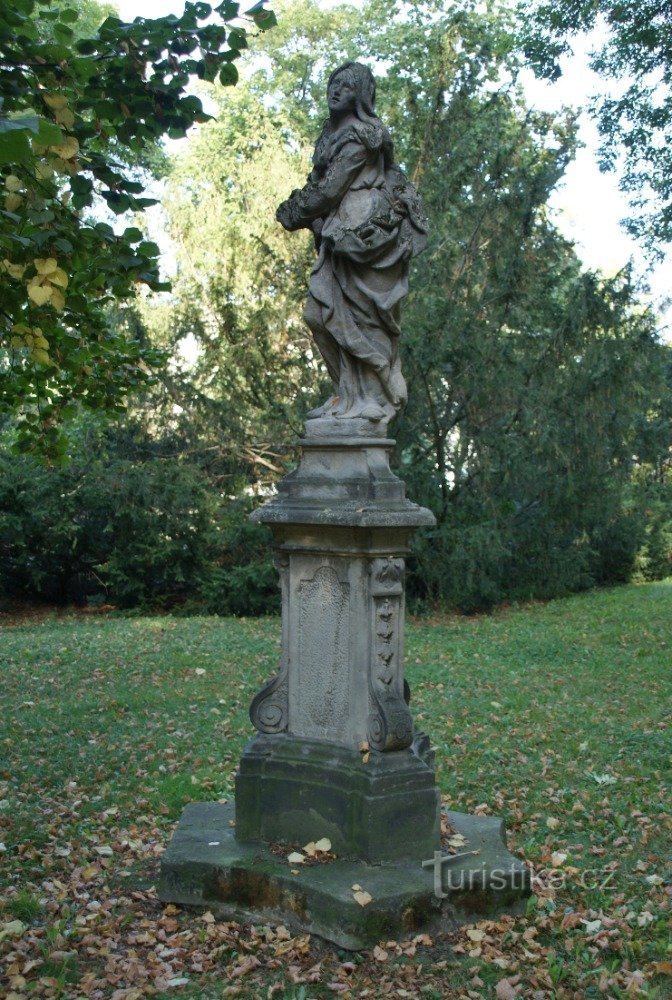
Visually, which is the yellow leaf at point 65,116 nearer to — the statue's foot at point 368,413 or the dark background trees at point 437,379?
the statue's foot at point 368,413

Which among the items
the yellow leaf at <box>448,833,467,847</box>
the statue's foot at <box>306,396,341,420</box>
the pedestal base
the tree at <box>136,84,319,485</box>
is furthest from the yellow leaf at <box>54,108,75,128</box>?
the tree at <box>136,84,319,485</box>

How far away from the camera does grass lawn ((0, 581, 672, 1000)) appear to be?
4.09 meters

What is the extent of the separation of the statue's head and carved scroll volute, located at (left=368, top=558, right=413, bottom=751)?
2.38 m

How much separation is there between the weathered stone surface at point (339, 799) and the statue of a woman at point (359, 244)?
5.58 feet

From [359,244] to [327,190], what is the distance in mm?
372

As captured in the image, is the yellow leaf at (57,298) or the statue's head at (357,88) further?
the statue's head at (357,88)

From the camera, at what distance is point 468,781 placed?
265 inches

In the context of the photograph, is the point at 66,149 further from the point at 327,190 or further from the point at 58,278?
the point at 327,190

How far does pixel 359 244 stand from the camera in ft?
16.0

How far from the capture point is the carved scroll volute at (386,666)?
4703 mm

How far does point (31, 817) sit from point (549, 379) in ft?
39.8

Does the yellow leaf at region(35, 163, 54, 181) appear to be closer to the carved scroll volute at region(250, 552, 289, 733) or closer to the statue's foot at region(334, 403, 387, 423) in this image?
the statue's foot at region(334, 403, 387, 423)

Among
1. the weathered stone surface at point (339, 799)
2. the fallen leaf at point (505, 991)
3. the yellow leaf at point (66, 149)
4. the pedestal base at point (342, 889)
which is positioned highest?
the yellow leaf at point (66, 149)

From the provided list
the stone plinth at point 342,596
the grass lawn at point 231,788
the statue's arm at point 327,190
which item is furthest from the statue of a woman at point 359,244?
the grass lawn at point 231,788
